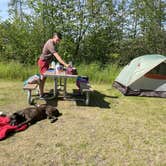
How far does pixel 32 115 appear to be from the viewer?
17.3 feet

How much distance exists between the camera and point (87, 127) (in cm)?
514

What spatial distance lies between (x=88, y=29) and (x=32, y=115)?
9.74 m

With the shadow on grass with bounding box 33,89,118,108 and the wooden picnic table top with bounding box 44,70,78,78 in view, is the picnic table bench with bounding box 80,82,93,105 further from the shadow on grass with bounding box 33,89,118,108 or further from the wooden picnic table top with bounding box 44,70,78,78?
the wooden picnic table top with bounding box 44,70,78,78

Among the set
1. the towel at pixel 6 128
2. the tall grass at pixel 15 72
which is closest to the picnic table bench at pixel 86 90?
the towel at pixel 6 128

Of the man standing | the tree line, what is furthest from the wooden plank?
the tree line

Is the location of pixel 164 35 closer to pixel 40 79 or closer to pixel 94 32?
pixel 94 32

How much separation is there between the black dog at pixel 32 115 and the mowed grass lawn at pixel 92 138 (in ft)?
0.37

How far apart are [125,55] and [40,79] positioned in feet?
29.9

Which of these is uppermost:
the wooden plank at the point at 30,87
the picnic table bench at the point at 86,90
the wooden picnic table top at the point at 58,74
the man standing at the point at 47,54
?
the man standing at the point at 47,54

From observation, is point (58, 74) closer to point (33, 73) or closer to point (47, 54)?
point (47, 54)

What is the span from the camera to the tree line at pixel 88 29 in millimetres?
13999

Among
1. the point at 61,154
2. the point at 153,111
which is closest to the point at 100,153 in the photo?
the point at 61,154

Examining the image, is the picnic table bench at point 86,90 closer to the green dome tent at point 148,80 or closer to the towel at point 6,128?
the green dome tent at point 148,80

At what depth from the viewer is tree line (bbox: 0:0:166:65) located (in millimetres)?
13999
